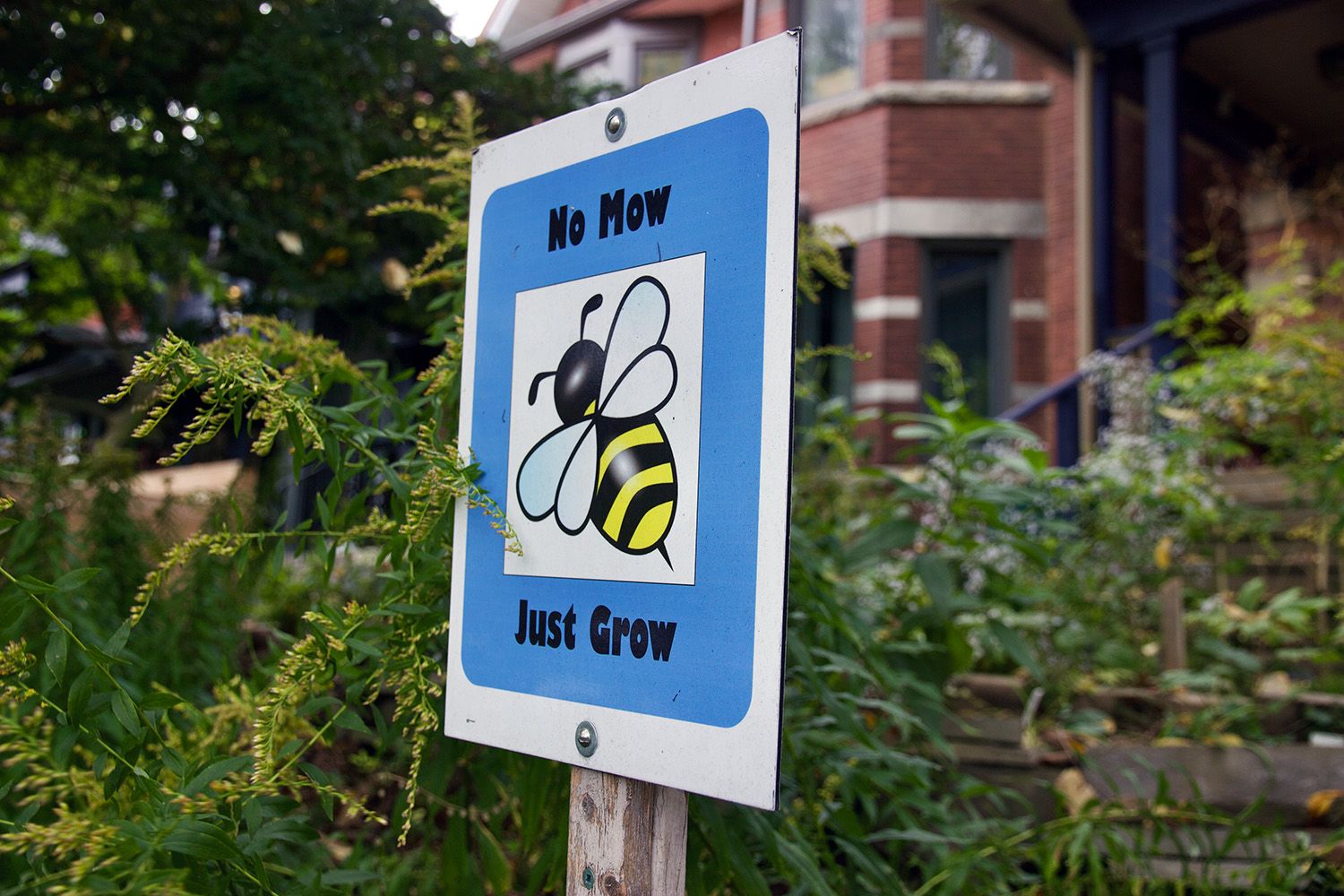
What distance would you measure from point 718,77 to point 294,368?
2.59 ft

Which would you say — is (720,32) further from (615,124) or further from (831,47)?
(615,124)

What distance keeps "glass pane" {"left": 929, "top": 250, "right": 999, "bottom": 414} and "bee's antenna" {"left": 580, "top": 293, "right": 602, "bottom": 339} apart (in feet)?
28.4

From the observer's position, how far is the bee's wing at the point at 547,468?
131 cm

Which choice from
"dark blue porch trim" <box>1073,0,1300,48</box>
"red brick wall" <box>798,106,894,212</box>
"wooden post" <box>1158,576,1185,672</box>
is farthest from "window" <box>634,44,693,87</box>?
"wooden post" <box>1158,576,1185,672</box>

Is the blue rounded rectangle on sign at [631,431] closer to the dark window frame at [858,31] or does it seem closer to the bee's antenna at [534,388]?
the bee's antenna at [534,388]

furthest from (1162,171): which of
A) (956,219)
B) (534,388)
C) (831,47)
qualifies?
(534,388)

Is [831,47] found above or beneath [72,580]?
above

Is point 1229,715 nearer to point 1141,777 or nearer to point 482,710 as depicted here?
point 1141,777

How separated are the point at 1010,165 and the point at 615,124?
8.78 m

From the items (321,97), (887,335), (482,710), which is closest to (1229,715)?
(482,710)

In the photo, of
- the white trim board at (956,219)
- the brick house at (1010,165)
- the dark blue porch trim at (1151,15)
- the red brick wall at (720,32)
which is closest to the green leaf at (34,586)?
the brick house at (1010,165)

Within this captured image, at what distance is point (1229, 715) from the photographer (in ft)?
11.0

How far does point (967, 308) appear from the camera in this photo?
32.3 ft

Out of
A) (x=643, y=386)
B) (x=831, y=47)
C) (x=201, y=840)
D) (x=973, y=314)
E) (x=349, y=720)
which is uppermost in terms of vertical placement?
(x=831, y=47)
